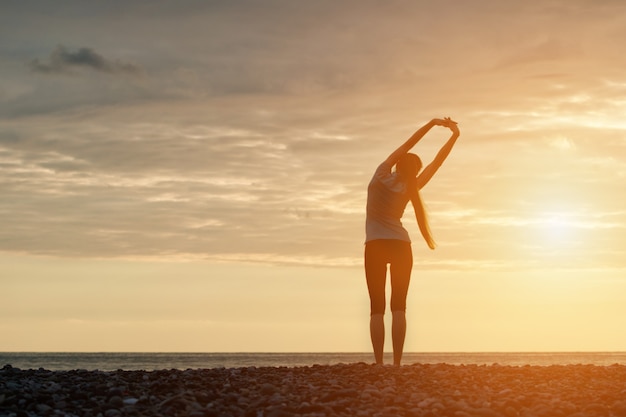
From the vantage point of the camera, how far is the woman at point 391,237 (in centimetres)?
1505

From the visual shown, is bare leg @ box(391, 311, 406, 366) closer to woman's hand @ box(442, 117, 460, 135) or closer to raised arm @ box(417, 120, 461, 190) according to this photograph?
raised arm @ box(417, 120, 461, 190)

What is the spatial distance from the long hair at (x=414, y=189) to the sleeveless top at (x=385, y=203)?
11 cm

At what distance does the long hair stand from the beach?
2.38m

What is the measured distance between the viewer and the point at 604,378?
15531mm

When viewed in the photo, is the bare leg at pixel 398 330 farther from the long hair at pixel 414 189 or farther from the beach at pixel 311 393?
the long hair at pixel 414 189

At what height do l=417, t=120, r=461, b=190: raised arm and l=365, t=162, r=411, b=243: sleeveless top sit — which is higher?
l=417, t=120, r=461, b=190: raised arm

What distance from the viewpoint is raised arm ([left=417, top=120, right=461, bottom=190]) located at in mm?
15398

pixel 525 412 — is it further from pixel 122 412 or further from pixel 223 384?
pixel 122 412

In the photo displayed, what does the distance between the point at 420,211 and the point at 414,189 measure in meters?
0.40

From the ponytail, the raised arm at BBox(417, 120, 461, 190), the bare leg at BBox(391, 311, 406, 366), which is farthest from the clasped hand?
the bare leg at BBox(391, 311, 406, 366)

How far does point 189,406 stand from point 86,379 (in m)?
3.46

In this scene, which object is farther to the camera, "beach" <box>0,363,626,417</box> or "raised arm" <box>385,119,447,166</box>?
"raised arm" <box>385,119,447,166</box>

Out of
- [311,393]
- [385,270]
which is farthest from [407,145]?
[311,393]

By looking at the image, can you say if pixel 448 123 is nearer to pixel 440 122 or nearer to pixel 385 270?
pixel 440 122
